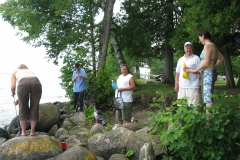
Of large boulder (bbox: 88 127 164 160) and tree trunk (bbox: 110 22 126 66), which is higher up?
tree trunk (bbox: 110 22 126 66)

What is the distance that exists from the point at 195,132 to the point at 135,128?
2.47 meters

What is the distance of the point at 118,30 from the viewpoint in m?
16.0

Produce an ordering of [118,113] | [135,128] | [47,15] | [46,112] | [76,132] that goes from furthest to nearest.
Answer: [47,15] < [46,112] < [76,132] < [118,113] < [135,128]

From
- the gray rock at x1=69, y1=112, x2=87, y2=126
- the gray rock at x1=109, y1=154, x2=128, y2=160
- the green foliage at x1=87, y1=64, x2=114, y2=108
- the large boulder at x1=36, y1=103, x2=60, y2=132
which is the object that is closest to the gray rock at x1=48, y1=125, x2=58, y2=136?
the large boulder at x1=36, y1=103, x2=60, y2=132

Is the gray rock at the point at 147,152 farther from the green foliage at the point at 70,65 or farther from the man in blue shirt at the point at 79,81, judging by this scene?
the green foliage at the point at 70,65

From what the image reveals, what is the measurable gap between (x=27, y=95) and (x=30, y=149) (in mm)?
1099

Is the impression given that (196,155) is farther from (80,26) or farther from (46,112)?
(80,26)

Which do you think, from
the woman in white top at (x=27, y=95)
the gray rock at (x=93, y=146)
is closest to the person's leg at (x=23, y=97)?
the woman in white top at (x=27, y=95)

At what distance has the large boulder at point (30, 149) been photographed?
18.0ft

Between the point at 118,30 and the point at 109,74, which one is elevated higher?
the point at 118,30

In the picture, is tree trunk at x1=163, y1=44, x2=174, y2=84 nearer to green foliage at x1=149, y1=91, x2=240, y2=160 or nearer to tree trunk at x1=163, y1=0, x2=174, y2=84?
tree trunk at x1=163, y1=0, x2=174, y2=84

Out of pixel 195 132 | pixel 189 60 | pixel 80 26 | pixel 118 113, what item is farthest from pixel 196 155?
pixel 80 26

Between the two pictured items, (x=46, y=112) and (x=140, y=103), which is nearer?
(x=46, y=112)

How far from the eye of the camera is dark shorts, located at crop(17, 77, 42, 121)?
588 cm
